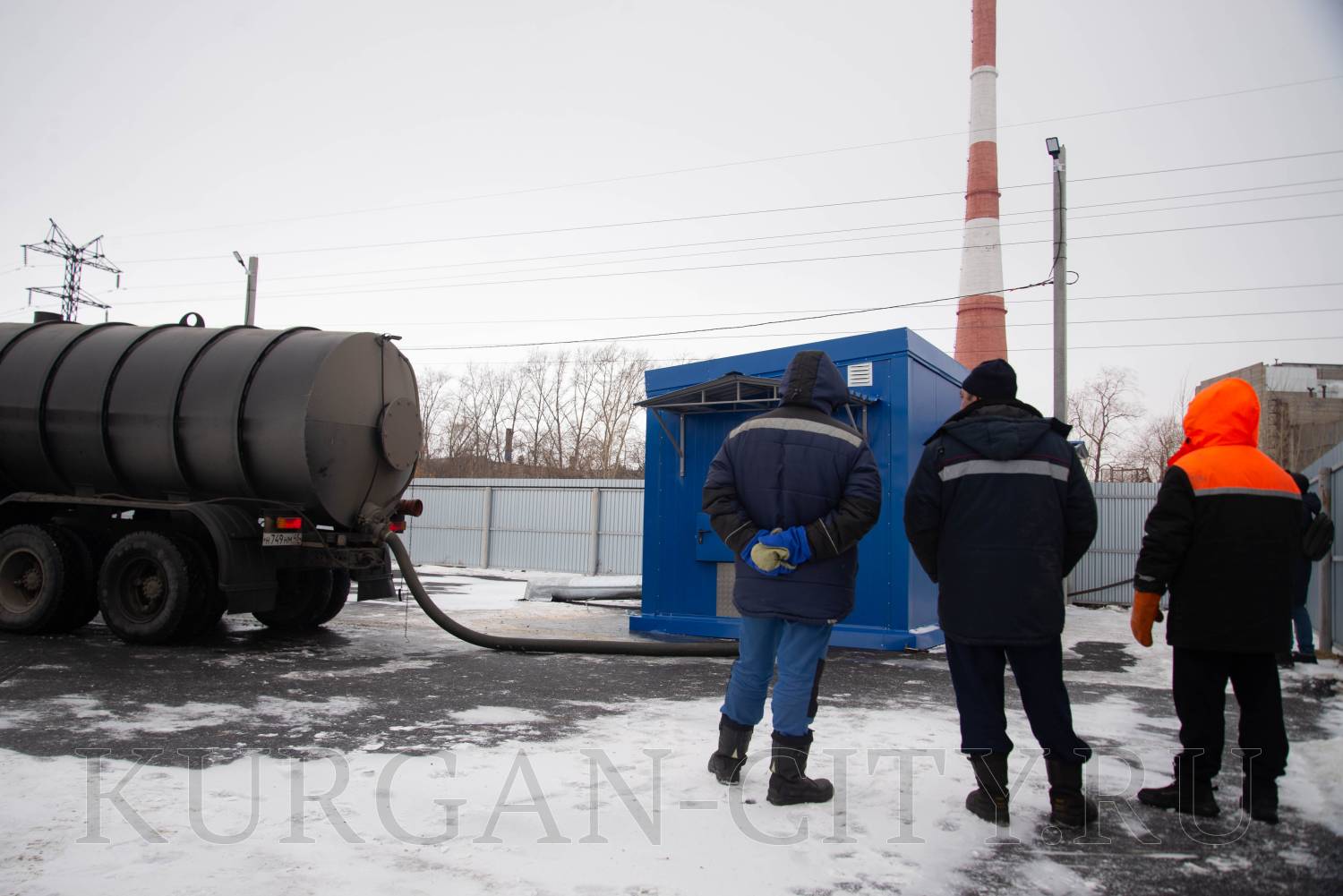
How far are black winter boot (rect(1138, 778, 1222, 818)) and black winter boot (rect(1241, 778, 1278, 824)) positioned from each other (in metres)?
0.13

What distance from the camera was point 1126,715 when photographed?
5.55 meters

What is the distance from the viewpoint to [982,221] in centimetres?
3003

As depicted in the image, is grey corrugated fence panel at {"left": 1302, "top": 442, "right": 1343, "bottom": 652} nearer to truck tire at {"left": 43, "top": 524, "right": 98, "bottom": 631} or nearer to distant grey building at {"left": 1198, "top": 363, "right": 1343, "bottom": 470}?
truck tire at {"left": 43, "top": 524, "right": 98, "bottom": 631}

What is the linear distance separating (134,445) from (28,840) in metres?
5.71

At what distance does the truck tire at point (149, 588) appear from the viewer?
24.2ft

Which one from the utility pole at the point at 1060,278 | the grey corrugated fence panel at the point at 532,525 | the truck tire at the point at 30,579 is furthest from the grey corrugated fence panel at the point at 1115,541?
the truck tire at the point at 30,579

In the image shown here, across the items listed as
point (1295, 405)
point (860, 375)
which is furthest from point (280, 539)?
point (1295, 405)

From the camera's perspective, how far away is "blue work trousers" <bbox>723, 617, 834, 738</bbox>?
358 centimetres

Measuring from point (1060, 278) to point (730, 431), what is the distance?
8244mm

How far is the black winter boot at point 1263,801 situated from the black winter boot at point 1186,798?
0.13m

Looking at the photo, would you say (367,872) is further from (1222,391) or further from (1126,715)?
(1126,715)

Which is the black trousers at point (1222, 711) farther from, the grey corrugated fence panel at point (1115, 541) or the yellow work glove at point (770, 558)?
the grey corrugated fence panel at point (1115, 541)

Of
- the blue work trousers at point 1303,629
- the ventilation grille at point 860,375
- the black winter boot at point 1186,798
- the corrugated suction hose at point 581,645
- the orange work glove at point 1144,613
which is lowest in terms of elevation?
the corrugated suction hose at point 581,645

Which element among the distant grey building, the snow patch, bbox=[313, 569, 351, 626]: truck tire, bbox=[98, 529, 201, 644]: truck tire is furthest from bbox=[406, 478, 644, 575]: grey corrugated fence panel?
the distant grey building
